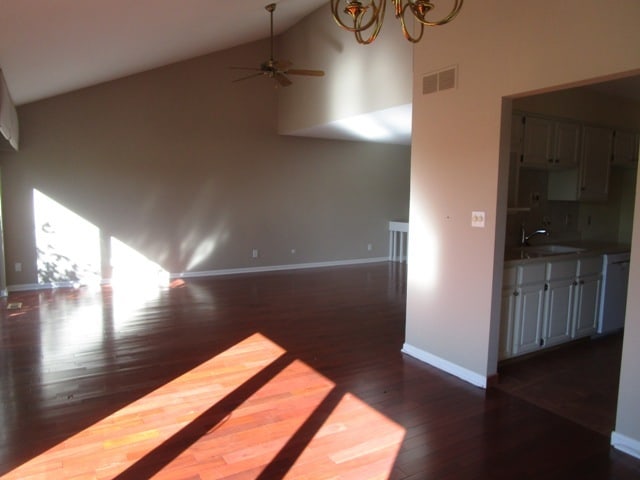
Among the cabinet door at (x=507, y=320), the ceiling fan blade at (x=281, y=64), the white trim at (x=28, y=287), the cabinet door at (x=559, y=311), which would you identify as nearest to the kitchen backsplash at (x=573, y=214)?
the cabinet door at (x=559, y=311)

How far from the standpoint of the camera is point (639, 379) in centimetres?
238

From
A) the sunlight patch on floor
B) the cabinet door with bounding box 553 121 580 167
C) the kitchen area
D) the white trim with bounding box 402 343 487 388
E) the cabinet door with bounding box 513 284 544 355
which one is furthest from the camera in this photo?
the cabinet door with bounding box 553 121 580 167

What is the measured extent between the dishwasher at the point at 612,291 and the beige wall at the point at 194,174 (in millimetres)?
5096

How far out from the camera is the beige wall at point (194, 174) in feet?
20.6

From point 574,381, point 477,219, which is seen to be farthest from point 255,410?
point 574,381

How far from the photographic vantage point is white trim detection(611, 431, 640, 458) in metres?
2.42

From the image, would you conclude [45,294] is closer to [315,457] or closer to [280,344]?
[280,344]

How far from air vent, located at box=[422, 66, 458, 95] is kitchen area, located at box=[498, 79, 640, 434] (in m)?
0.79

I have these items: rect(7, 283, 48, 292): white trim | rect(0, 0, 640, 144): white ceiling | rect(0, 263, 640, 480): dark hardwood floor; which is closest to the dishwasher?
rect(0, 0, 640, 144): white ceiling

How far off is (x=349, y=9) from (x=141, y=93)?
568 cm

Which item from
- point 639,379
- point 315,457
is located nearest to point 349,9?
point 315,457

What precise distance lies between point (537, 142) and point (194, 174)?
5195 millimetres

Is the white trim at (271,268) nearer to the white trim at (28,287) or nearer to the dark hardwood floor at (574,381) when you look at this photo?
→ the white trim at (28,287)

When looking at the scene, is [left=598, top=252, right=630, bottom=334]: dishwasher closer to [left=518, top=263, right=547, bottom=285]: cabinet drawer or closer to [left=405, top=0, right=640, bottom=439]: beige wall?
[left=518, top=263, right=547, bottom=285]: cabinet drawer
